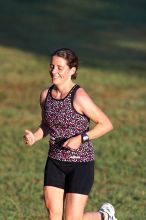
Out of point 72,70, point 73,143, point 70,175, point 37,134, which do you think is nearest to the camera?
point 73,143

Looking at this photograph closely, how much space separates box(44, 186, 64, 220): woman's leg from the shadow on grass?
1722cm

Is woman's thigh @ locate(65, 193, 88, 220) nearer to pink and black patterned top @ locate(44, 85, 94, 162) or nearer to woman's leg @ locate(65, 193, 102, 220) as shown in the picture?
woman's leg @ locate(65, 193, 102, 220)

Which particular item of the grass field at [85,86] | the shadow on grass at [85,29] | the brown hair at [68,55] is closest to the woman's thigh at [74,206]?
the brown hair at [68,55]

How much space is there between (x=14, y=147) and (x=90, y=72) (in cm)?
1025

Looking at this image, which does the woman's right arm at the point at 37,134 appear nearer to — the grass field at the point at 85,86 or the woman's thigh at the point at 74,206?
the woman's thigh at the point at 74,206

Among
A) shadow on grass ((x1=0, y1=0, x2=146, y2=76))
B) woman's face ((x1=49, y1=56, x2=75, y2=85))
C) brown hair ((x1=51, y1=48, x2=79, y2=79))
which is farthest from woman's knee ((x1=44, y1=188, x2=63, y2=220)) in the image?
shadow on grass ((x1=0, y1=0, x2=146, y2=76))

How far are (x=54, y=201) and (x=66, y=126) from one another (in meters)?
0.73

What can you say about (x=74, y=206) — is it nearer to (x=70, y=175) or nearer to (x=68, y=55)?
(x=70, y=175)

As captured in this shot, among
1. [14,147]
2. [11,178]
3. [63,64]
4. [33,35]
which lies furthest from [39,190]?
[33,35]

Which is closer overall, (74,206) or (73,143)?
(73,143)

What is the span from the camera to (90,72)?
24.7 metres

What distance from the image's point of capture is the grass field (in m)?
11.5

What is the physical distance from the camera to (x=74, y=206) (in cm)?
758

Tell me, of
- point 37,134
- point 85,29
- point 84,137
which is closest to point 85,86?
point 85,29
